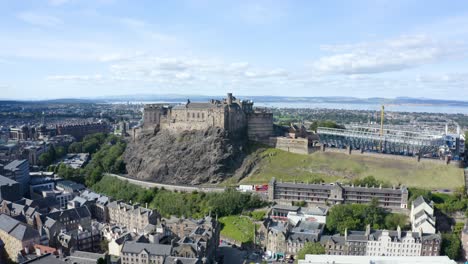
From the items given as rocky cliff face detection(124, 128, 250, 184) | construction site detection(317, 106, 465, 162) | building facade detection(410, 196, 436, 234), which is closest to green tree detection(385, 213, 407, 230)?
building facade detection(410, 196, 436, 234)

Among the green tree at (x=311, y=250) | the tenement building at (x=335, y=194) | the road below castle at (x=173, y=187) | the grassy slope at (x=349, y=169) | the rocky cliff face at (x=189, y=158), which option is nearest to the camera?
the green tree at (x=311, y=250)

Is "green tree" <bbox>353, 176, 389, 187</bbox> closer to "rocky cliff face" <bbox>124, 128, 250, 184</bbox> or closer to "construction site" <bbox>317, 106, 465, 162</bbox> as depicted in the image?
"construction site" <bbox>317, 106, 465, 162</bbox>

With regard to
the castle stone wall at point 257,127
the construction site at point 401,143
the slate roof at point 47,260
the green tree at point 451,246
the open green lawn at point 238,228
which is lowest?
the open green lawn at point 238,228

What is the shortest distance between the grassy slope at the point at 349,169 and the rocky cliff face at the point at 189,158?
6.88 meters

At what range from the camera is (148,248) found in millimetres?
49281

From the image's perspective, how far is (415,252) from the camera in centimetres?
5550

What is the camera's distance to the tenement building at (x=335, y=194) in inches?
2717

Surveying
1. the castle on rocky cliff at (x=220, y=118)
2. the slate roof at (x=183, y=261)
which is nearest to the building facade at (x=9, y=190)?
the castle on rocky cliff at (x=220, y=118)

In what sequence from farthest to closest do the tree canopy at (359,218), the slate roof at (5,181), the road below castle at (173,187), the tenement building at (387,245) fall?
the road below castle at (173,187)
the slate roof at (5,181)
the tree canopy at (359,218)
the tenement building at (387,245)

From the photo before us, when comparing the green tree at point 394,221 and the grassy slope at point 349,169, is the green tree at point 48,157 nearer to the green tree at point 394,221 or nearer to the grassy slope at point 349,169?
the grassy slope at point 349,169

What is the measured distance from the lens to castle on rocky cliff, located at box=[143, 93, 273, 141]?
97.4 m

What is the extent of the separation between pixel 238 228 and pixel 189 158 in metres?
30.0

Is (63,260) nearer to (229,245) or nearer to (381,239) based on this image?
(229,245)

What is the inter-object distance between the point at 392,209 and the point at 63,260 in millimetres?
55930
